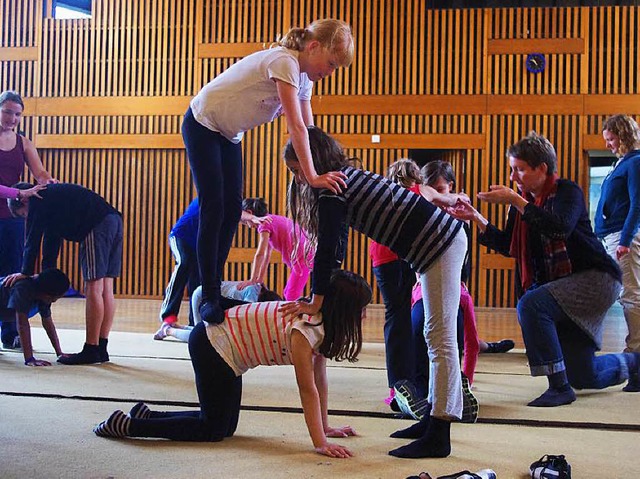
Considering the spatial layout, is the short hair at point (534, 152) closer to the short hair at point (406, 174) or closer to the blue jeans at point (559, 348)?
the short hair at point (406, 174)

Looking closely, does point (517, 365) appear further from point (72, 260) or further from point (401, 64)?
point (72, 260)

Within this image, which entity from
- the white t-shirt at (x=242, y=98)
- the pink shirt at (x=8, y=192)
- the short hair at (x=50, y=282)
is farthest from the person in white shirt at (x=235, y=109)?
the pink shirt at (x=8, y=192)

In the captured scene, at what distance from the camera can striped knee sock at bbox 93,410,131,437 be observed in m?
2.36

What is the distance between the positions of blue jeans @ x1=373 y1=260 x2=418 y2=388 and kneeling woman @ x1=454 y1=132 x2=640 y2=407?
0.43 metres

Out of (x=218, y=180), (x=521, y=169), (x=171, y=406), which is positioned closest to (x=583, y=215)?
(x=521, y=169)

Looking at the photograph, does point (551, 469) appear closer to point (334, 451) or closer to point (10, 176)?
point (334, 451)

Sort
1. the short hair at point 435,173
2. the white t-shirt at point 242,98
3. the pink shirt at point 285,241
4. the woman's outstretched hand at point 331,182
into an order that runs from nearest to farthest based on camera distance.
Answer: the woman's outstretched hand at point 331,182
the white t-shirt at point 242,98
the short hair at point 435,173
the pink shirt at point 285,241

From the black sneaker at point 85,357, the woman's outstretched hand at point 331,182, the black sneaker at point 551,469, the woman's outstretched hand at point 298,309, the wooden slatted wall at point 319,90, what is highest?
the wooden slatted wall at point 319,90

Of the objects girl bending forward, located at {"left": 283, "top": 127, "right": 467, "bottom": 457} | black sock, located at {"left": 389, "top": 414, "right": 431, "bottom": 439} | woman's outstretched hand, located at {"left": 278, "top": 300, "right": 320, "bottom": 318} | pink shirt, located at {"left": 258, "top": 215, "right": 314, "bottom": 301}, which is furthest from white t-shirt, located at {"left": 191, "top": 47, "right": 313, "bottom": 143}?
pink shirt, located at {"left": 258, "top": 215, "right": 314, "bottom": 301}

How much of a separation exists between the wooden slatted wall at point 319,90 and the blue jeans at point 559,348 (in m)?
5.81

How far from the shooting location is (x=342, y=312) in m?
2.25

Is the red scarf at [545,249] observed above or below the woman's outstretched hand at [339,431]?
above

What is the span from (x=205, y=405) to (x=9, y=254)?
289cm

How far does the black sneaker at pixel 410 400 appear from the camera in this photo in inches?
110
